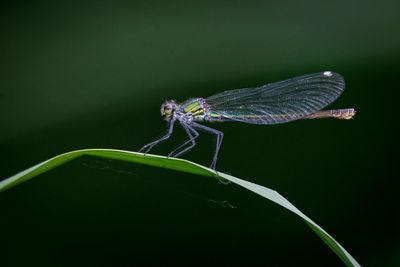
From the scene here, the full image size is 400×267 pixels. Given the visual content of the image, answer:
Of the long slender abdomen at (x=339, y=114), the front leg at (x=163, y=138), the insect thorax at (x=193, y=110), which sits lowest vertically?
the front leg at (x=163, y=138)

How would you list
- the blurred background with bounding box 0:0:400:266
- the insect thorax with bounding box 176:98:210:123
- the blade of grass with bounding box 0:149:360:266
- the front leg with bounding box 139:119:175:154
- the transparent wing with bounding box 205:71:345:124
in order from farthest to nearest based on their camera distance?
the blurred background with bounding box 0:0:400:266 < the insect thorax with bounding box 176:98:210:123 < the transparent wing with bounding box 205:71:345:124 < the front leg with bounding box 139:119:175:154 < the blade of grass with bounding box 0:149:360:266

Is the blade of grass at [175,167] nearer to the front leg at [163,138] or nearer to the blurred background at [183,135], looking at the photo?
the front leg at [163,138]

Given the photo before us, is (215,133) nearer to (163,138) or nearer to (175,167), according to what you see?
(163,138)

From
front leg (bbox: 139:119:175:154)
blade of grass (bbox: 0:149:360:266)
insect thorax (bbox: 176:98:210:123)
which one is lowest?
blade of grass (bbox: 0:149:360:266)

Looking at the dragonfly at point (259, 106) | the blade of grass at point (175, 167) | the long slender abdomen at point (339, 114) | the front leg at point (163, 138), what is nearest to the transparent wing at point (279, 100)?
the dragonfly at point (259, 106)

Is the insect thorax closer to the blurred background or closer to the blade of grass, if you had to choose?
the blurred background

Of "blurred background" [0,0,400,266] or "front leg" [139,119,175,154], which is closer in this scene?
"front leg" [139,119,175,154]

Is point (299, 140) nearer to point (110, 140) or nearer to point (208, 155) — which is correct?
point (208, 155)

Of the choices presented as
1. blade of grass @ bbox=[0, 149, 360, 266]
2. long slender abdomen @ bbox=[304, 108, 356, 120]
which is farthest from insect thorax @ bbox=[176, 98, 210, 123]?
blade of grass @ bbox=[0, 149, 360, 266]
